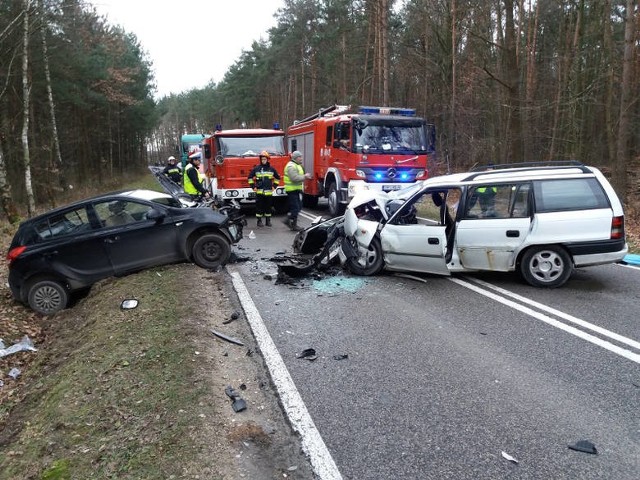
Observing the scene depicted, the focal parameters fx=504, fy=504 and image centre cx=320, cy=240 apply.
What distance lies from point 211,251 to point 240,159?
6614mm

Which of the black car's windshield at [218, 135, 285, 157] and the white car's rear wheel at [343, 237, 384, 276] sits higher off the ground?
the black car's windshield at [218, 135, 285, 157]

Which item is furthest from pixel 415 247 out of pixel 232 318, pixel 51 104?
pixel 51 104

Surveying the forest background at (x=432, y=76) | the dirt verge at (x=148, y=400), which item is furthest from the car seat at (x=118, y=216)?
the forest background at (x=432, y=76)

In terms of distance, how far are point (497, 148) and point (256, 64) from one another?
122ft

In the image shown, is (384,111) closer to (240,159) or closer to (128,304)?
(240,159)

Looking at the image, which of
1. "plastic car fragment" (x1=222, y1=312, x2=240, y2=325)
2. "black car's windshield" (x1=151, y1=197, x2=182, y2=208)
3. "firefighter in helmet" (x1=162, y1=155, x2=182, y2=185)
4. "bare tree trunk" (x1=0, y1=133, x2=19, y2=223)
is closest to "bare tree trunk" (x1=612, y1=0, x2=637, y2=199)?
"black car's windshield" (x1=151, y1=197, x2=182, y2=208)

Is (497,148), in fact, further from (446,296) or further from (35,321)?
(35,321)

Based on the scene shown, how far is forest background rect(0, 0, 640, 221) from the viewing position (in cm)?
1608

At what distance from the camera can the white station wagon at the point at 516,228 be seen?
6609 mm

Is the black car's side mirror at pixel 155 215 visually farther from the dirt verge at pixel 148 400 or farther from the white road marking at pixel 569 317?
the white road marking at pixel 569 317

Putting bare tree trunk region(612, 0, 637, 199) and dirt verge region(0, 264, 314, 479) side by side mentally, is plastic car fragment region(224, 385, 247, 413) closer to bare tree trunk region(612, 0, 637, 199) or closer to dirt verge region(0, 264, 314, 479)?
dirt verge region(0, 264, 314, 479)

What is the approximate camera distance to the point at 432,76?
26.6m

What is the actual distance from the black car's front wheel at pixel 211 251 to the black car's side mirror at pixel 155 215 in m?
0.73

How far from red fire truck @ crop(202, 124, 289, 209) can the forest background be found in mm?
5304
